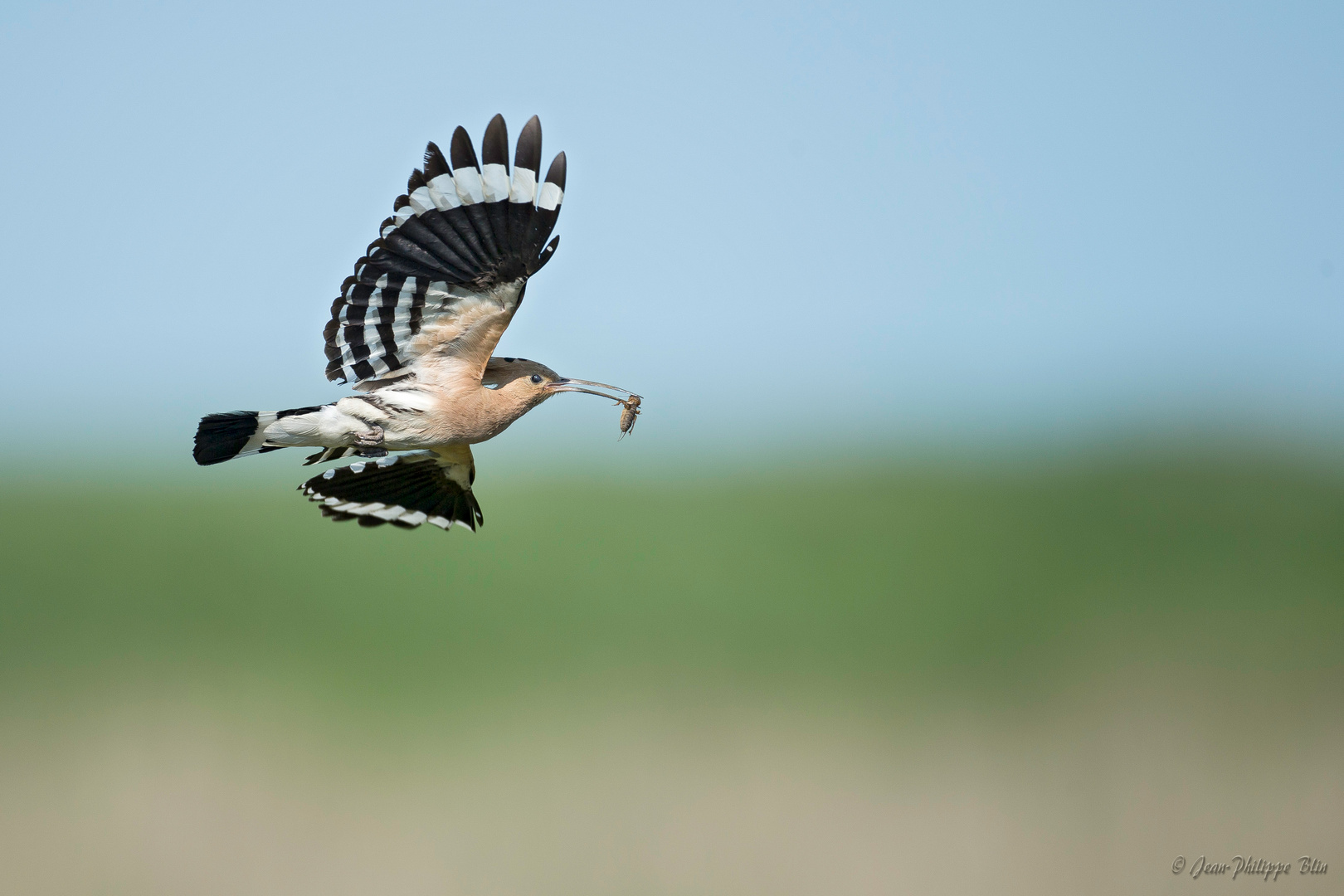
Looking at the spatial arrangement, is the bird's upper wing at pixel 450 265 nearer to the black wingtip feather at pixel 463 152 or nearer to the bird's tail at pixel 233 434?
the black wingtip feather at pixel 463 152

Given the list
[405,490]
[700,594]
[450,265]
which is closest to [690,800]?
[700,594]

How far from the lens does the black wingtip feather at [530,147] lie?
11.3 feet

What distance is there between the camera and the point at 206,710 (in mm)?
11609

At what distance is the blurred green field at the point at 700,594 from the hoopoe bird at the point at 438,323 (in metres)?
9.14

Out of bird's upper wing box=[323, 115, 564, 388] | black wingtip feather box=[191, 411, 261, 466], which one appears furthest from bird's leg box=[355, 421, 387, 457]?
black wingtip feather box=[191, 411, 261, 466]

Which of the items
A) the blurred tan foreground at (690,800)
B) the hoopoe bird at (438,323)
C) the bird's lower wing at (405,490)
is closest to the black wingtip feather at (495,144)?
the hoopoe bird at (438,323)

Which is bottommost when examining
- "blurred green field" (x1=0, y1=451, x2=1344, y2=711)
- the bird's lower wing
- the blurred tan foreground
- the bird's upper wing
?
the blurred tan foreground

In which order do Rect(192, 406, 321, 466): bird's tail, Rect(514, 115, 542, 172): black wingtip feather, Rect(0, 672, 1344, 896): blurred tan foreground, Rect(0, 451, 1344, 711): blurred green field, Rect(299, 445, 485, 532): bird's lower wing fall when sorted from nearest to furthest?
Rect(514, 115, 542, 172): black wingtip feather, Rect(192, 406, 321, 466): bird's tail, Rect(299, 445, 485, 532): bird's lower wing, Rect(0, 672, 1344, 896): blurred tan foreground, Rect(0, 451, 1344, 711): blurred green field

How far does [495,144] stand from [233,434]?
4.36 feet

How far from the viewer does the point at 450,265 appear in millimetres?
3609

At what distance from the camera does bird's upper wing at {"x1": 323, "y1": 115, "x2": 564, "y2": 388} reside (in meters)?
3.49

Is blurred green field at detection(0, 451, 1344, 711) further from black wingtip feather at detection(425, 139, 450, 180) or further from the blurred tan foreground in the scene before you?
black wingtip feather at detection(425, 139, 450, 180)

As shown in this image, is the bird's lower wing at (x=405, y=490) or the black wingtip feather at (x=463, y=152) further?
the bird's lower wing at (x=405, y=490)

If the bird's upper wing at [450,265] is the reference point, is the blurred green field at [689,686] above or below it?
below
